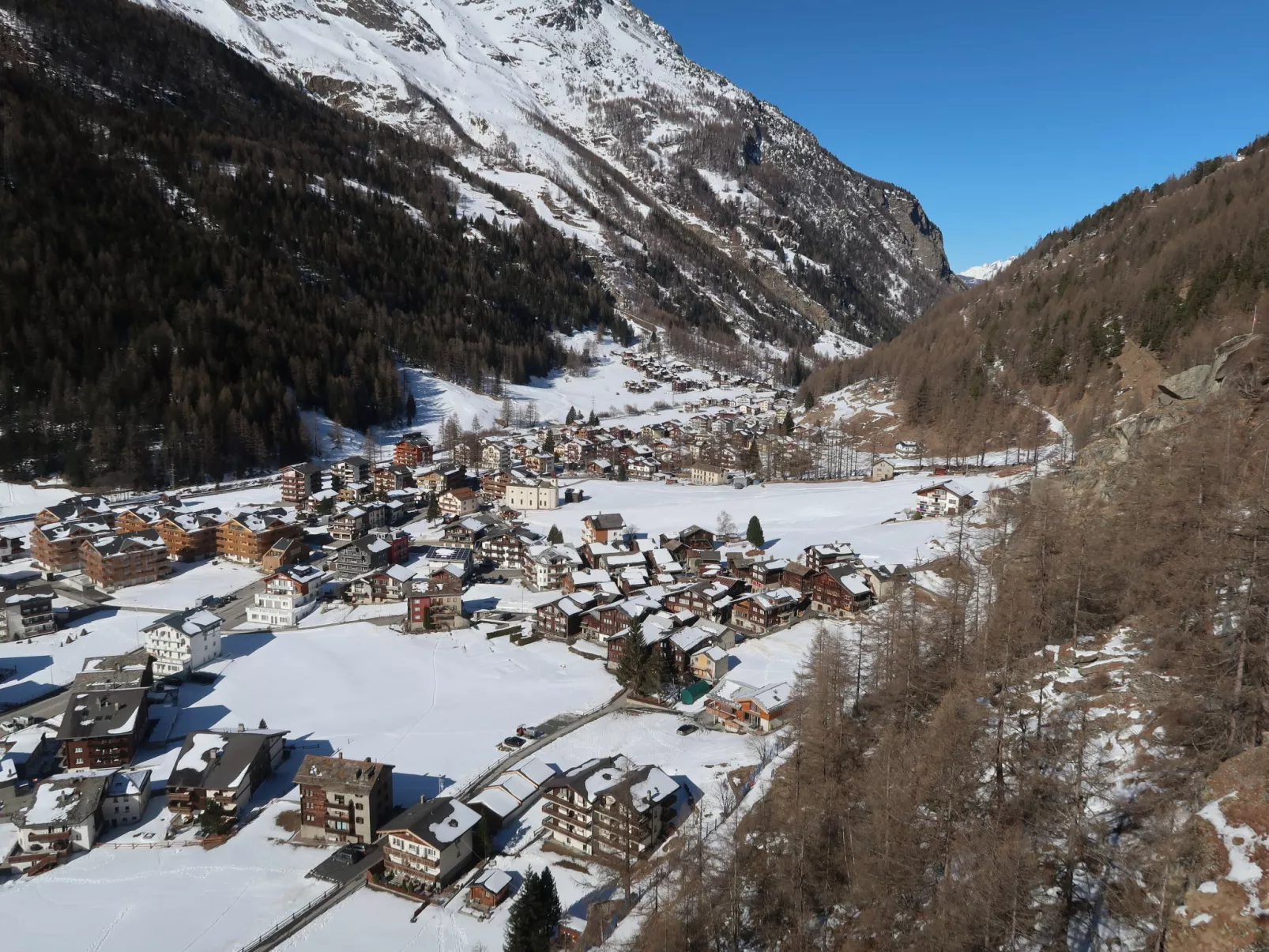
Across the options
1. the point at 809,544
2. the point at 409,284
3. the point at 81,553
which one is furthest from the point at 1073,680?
the point at 409,284

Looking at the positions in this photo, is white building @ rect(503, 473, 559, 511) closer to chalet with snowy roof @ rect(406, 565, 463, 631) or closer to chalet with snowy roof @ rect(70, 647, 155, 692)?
chalet with snowy roof @ rect(406, 565, 463, 631)

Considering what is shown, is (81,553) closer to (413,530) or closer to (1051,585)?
(413,530)

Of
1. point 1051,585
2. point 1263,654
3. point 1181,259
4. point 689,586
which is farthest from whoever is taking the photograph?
point 1181,259

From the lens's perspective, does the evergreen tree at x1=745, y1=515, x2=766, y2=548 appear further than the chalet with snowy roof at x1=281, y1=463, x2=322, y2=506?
No

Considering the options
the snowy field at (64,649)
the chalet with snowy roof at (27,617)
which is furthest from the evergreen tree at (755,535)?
the chalet with snowy roof at (27,617)

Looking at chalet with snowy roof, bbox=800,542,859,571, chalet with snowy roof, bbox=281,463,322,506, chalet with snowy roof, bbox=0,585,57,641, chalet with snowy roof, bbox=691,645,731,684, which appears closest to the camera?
chalet with snowy roof, bbox=691,645,731,684

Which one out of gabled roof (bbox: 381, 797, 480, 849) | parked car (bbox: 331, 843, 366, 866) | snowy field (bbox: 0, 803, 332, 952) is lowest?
snowy field (bbox: 0, 803, 332, 952)

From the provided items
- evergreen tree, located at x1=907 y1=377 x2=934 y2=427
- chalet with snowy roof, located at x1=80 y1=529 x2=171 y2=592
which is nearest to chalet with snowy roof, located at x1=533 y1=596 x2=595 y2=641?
chalet with snowy roof, located at x1=80 y1=529 x2=171 y2=592
